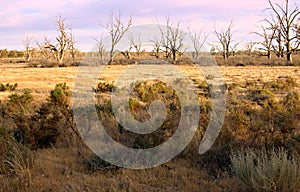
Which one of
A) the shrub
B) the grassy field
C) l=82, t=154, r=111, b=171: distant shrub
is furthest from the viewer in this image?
l=82, t=154, r=111, b=171: distant shrub

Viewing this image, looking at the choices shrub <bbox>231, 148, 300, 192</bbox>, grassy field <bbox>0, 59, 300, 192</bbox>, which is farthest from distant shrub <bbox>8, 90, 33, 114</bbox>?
shrub <bbox>231, 148, 300, 192</bbox>

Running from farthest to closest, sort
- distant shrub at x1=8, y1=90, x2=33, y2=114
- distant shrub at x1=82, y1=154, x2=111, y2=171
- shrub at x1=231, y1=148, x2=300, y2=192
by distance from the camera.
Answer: distant shrub at x1=8, y1=90, x2=33, y2=114, distant shrub at x1=82, y1=154, x2=111, y2=171, shrub at x1=231, y1=148, x2=300, y2=192

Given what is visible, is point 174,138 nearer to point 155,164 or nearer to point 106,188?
point 155,164

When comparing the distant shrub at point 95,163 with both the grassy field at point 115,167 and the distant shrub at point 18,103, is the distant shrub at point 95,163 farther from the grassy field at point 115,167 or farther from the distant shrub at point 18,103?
the distant shrub at point 18,103

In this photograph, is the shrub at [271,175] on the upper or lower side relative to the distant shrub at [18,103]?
lower

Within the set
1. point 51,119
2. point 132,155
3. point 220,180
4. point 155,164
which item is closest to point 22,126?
point 51,119

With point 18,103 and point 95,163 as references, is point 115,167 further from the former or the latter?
point 18,103

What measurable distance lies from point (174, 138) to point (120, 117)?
2.16m

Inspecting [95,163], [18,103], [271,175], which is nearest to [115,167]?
[95,163]

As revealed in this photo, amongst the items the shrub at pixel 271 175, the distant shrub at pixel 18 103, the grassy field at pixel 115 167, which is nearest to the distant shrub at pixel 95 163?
the grassy field at pixel 115 167

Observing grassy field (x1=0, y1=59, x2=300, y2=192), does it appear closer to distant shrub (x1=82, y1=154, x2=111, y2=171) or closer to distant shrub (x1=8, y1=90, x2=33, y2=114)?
distant shrub (x1=82, y1=154, x2=111, y2=171)

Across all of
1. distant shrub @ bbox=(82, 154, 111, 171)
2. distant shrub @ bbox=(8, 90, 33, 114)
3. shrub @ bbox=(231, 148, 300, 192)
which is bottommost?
distant shrub @ bbox=(82, 154, 111, 171)

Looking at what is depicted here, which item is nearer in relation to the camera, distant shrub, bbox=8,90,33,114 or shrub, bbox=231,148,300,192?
shrub, bbox=231,148,300,192

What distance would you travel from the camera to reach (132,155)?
6.41 m
